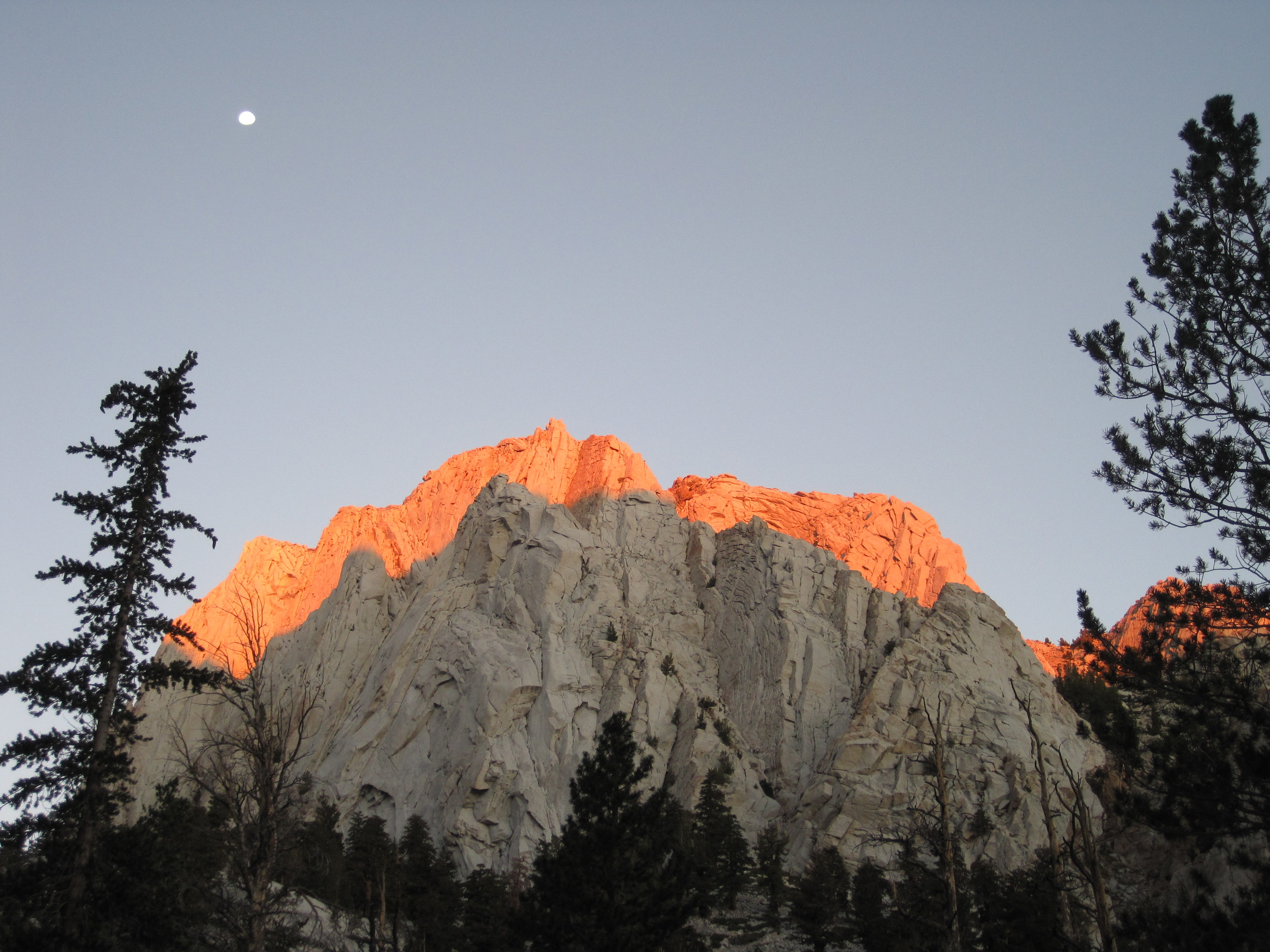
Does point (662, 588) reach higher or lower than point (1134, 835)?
higher

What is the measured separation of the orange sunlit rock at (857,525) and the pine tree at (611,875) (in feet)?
178

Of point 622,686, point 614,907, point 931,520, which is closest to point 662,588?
point 622,686

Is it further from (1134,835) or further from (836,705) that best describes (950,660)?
(1134,835)

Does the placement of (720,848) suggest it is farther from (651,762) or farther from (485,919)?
(651,762)

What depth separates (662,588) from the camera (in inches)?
3071

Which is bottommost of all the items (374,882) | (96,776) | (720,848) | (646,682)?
(374,882)

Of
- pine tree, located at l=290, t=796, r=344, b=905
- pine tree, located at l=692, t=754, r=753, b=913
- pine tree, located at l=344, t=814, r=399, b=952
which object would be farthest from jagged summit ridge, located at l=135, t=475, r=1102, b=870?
pine tree, located at l=344, t=814, r=399, b=952

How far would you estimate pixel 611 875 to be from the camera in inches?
1183

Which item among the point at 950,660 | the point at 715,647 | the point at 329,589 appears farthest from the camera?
the point at 329,589

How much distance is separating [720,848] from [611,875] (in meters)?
25.3

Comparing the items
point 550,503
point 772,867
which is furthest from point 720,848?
point 550,503

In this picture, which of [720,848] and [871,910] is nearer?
[871,910]

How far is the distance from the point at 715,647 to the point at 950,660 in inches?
672

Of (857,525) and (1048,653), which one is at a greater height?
(857,525)
